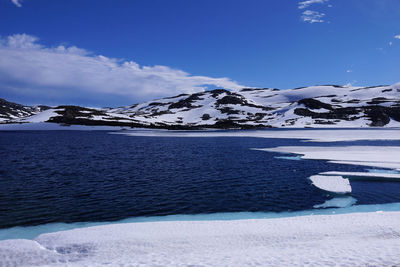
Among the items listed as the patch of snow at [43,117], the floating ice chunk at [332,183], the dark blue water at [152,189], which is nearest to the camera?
the dark blue water at [152,189]

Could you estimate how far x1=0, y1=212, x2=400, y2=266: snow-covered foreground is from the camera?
11.1 m

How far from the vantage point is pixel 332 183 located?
2472cm

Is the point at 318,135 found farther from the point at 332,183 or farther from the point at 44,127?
the point at 44,127

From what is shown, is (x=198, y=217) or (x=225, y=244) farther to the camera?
(x=198, y=217)

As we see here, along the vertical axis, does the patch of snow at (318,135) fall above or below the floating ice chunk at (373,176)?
above

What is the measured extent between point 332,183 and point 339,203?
506 cm

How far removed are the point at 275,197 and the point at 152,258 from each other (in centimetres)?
1288

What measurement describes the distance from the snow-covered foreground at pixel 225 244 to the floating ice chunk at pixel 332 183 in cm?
617

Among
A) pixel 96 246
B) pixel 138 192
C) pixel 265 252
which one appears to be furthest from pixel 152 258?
pixel 138 192

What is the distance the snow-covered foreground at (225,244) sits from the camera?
1109 cm

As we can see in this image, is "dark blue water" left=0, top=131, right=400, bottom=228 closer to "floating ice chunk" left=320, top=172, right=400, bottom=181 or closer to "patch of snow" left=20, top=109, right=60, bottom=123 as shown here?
"floating ice chunk" left=320, top=172, right=400, bottom=181

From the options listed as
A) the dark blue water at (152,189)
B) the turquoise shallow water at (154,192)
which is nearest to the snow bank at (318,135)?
the dark blue water at (152,189)

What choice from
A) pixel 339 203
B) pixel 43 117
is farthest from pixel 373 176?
pixel 43 117

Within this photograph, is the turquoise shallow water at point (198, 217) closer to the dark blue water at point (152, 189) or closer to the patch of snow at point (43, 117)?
the dark blue water at point (152, 189)
